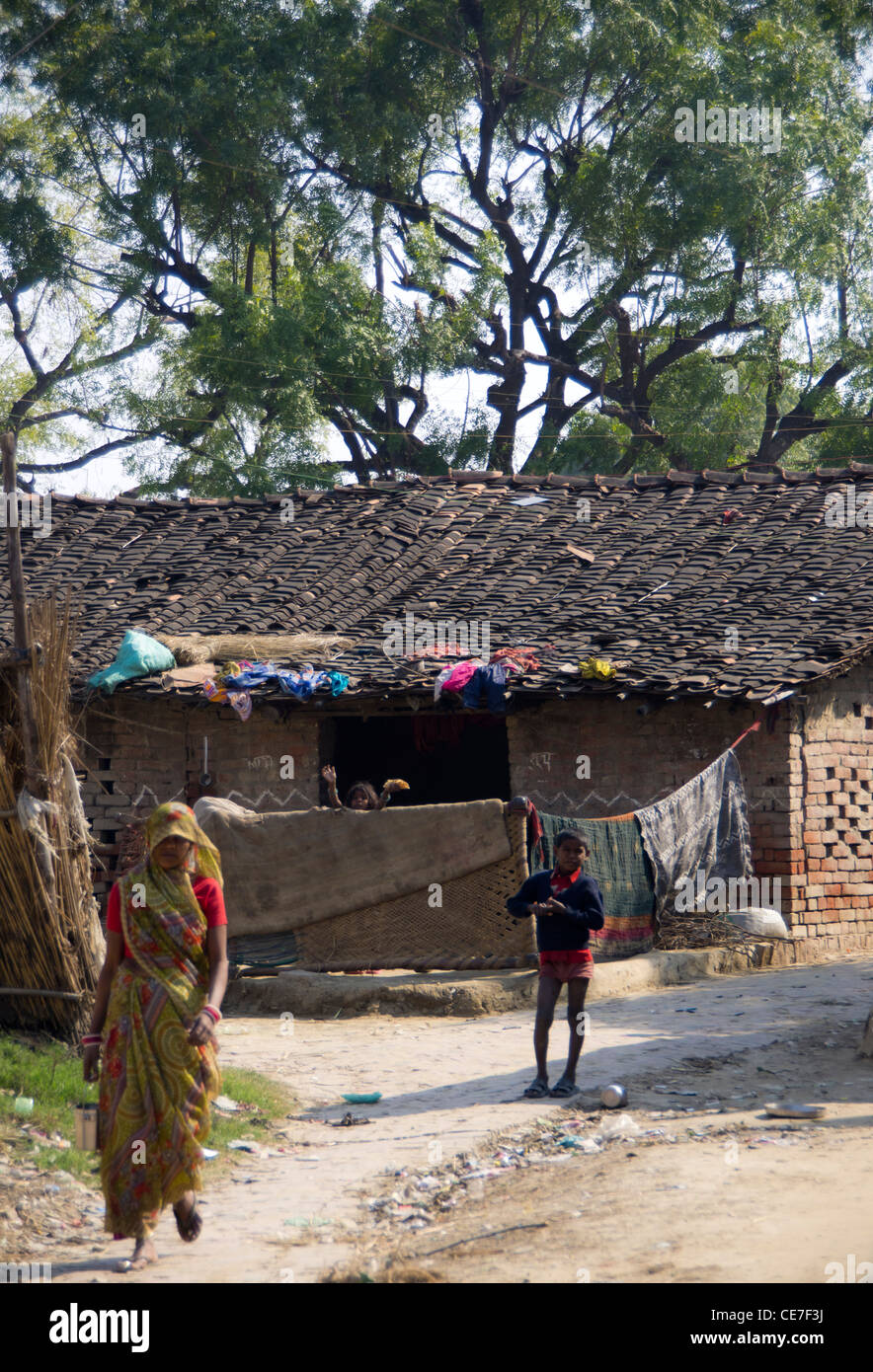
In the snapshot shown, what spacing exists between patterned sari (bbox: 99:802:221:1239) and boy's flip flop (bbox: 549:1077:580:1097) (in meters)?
2.90

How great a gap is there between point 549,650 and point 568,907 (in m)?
6.08

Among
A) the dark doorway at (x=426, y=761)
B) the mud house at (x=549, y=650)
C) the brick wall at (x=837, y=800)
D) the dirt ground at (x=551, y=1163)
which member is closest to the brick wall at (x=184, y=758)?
Answer: the mud house at (x=549, y=650)

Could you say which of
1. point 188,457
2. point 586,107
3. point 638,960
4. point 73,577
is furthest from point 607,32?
point 638,960

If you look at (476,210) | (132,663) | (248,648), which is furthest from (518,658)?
(476,210)

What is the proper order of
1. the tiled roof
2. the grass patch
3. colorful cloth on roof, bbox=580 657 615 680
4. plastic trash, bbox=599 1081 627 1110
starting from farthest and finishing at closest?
the tiled roof, colorful cloth on roof, bbox=580 657 615 680, plastic trash, bbox=599 1081 627 1110, the grass patch

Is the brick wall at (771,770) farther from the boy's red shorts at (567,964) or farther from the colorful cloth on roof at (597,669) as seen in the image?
the boy's red shorts at (567,964)

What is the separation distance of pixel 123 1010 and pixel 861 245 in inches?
923

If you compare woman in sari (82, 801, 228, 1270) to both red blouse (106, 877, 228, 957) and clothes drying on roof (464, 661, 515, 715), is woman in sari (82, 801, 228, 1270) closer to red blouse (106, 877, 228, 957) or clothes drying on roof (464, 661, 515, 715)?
red blouse (106, 877, 228, 957)

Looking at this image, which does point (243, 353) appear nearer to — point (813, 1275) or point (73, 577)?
point (73, 577)

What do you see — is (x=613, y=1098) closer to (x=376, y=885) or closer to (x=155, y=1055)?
(x=155, y=1055)

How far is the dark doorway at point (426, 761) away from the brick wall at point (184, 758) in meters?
2.24

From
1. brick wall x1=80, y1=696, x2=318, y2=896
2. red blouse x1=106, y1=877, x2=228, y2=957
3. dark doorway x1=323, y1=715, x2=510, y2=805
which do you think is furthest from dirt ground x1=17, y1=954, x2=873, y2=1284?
dark doorway x1=323, y1=715, x2=510, y2=805

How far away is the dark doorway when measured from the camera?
1584 cm
